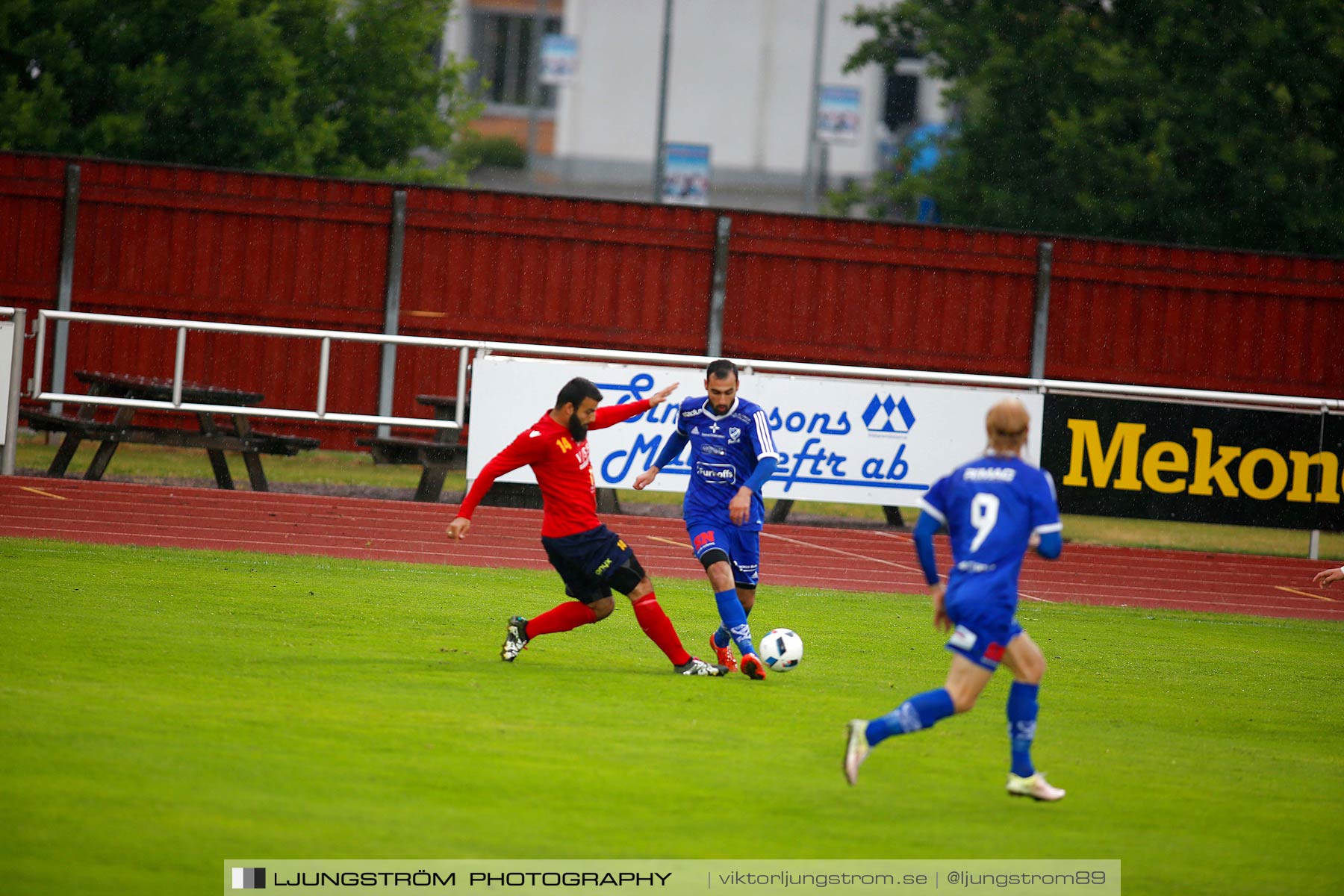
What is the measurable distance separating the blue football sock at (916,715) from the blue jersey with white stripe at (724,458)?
3194 millimetres

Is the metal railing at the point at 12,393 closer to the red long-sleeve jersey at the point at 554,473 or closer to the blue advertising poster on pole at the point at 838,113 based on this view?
the red long-sleeve jersey at the point at 554,473

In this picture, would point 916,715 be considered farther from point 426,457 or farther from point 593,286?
point 593,286

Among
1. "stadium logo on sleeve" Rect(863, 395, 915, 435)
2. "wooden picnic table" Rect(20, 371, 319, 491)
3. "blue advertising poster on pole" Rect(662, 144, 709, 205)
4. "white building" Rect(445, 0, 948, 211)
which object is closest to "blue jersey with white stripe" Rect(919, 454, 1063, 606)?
"stadium logo on sleeve" Rect(863, 395, 915, 435)

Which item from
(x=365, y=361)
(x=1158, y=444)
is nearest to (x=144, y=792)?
(x=1158, y=444)

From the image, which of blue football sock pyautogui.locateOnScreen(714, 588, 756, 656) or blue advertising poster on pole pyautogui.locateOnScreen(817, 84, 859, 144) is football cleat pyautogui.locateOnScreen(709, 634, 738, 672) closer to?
blue football sock pyautogui.locateOnScreen(714, 588, 756, 656)

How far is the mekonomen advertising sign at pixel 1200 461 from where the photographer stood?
1745 cm

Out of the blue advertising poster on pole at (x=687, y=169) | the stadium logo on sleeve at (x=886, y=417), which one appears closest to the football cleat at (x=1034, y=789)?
the stadium logo on sleeve at (x=886, y=417)

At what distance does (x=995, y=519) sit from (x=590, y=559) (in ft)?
10.1

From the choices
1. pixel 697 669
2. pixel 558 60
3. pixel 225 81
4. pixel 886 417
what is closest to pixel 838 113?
pixel 558 60

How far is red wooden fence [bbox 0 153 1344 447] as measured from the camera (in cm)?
2170

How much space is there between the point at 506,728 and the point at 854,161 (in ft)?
165

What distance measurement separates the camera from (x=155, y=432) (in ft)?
56.5

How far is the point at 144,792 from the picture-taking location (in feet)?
19.1

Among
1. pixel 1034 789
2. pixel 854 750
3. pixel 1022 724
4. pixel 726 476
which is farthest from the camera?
pixel 726 476
